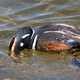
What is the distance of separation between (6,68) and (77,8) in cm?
404

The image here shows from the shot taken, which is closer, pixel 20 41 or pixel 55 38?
pixel 55 38

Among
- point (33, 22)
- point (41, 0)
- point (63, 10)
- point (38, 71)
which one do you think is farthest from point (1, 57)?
point (41, 0)

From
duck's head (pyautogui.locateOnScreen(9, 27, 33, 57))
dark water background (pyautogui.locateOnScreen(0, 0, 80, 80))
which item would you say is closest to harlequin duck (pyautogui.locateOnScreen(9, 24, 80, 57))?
duck's head (pyautogui.locateOnScreen(9, 27, 33, 57))

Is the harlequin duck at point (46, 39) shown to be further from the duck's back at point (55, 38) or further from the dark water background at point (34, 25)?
the dark water background at point (34, 25)

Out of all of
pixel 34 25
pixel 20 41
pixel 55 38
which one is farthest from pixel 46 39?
pixel 34 25

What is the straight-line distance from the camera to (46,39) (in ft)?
28.1

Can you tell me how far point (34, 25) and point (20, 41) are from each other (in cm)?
149

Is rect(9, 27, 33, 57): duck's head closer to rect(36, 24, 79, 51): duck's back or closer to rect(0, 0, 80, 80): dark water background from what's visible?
rect(0, 0, 80, 80): dark water background

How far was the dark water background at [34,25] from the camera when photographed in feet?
24.2

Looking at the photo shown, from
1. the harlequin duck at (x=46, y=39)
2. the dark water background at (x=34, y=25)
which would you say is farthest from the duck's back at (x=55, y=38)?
the dark water background at (x=34, y=25)

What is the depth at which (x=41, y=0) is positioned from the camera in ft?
40.0

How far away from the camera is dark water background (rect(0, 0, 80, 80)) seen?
24.2ft

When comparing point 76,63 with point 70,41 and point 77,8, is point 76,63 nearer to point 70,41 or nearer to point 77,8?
point 70,41

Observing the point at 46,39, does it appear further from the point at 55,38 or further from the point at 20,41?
the point at 20,41
